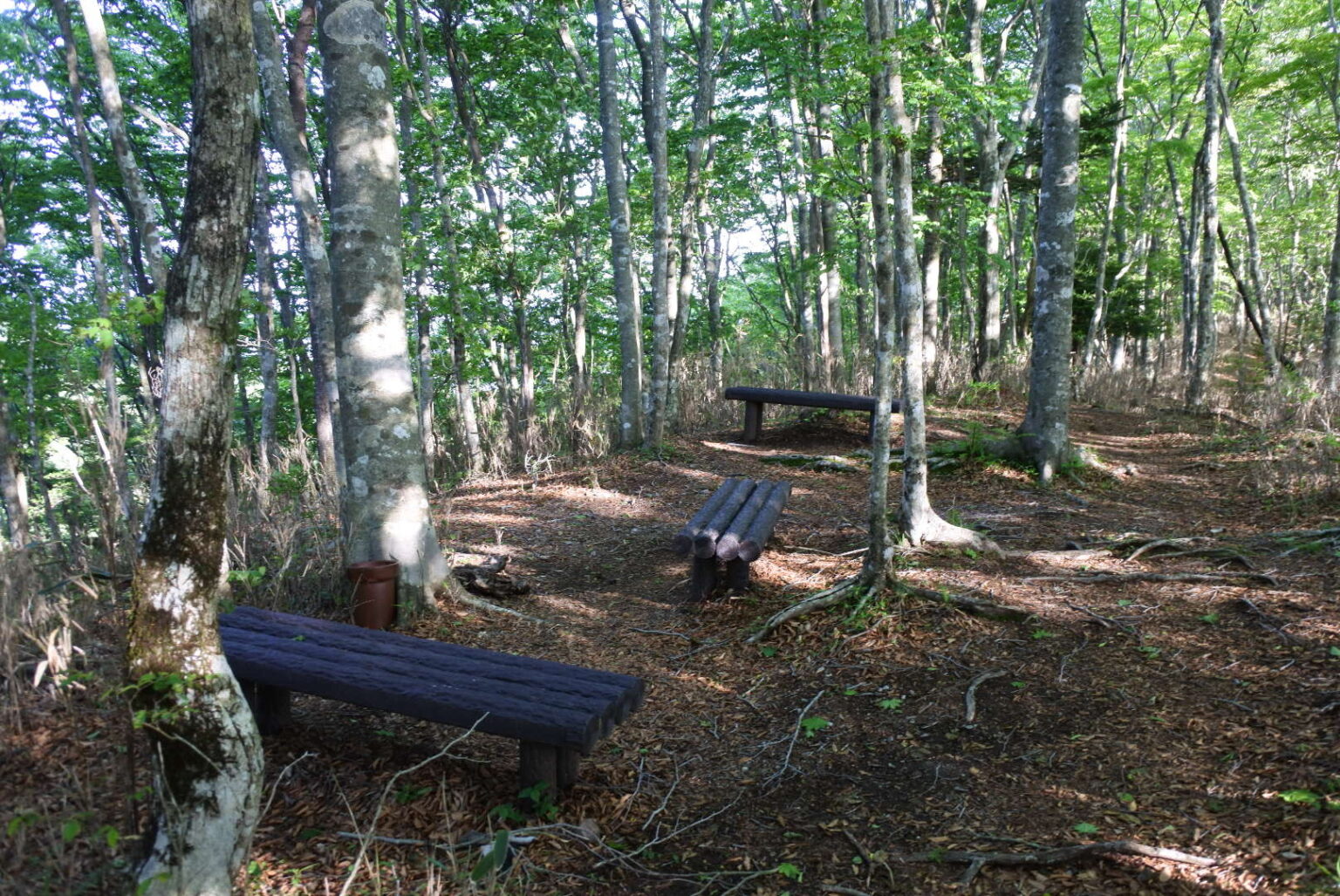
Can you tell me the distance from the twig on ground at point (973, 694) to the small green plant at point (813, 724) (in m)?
0.54

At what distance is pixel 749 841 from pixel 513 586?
259 cm

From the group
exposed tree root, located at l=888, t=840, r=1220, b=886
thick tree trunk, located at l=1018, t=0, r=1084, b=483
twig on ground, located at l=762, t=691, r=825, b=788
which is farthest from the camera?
thick tree trunk, located at l=1018, t=0, r=1084, b=483

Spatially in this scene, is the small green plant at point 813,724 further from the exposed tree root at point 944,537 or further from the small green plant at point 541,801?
the exposed tree root at point 944,537

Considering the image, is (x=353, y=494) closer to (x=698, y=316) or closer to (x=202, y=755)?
(x=202, y=755)

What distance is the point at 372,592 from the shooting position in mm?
3805

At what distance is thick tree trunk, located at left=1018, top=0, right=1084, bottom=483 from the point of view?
6477mm

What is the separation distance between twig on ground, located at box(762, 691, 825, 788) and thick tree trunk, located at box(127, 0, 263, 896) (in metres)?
1.73

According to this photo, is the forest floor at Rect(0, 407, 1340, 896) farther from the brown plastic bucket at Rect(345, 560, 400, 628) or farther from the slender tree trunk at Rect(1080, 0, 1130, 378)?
the slender tree trunk at Rect(1080, 0, 1130, 378)

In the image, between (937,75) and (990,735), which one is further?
(937,75)

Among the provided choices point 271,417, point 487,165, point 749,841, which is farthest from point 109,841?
point 487,165

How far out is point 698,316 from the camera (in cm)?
2000

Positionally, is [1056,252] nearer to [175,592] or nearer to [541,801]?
[541,801]

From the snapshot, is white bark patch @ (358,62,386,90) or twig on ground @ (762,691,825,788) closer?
twig on ground @ (762,691,825,788)

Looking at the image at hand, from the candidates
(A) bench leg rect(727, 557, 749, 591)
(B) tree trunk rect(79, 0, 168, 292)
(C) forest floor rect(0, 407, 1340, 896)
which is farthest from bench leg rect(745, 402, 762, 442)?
(B) tree trunk rect(79, 0, 168, 292)
